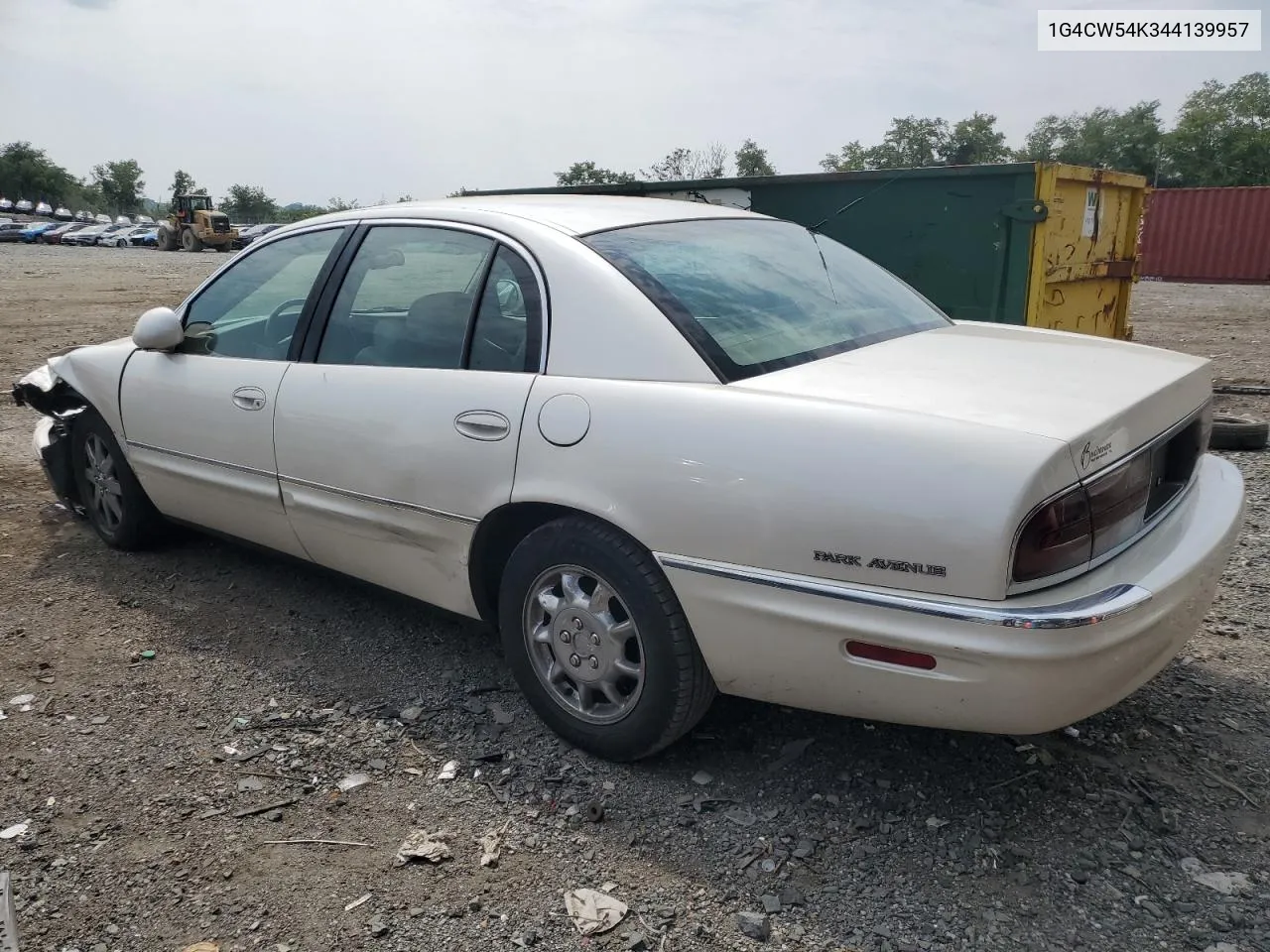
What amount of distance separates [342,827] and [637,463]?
1253mm

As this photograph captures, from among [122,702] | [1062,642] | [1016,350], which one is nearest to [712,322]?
[1016,350]

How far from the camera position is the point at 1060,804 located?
254cm

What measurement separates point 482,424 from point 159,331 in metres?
1.83

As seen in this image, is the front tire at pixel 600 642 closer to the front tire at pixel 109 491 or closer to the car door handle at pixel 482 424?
the car door handle at pixel 482 424

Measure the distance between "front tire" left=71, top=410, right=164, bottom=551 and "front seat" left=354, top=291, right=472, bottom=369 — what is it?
A: 1.75 metres

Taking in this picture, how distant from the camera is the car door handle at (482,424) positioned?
2.75 metres

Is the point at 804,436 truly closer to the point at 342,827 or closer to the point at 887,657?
→ the point at 887,657

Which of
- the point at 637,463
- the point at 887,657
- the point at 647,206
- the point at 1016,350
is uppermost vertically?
the point at 647,206

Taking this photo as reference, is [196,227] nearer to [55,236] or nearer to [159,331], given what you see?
[55,236]

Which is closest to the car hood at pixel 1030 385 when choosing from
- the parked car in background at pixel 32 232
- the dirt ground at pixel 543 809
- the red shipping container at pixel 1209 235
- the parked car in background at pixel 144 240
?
the dirt ground at pixel 543 809

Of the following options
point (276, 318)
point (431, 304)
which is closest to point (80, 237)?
point (276, 318)

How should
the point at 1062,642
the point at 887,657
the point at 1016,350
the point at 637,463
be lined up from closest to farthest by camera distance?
the point at 1062,642 < the point at 887,657 < the point at 637,463 < the point at 1016,350

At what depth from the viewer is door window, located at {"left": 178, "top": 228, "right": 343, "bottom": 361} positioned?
142 inches

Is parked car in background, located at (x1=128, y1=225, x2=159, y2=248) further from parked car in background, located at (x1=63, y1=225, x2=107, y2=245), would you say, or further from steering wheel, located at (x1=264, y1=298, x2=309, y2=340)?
steering wheel, located at (x1=264, y1=298, x2=309, y2=340)
